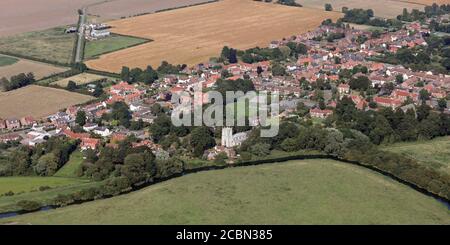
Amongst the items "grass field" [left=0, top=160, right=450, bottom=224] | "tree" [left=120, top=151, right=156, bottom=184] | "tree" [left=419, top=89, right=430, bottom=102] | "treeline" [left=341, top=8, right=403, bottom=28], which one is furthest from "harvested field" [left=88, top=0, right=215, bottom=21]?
"grass field" [left=0, top=160, right=450, bottom=224]

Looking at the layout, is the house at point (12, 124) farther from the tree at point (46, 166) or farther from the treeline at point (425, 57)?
the treeline at point (425, 57)

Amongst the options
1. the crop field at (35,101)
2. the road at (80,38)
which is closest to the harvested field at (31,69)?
the road at (80,38)

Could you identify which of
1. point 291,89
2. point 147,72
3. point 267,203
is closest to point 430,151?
point 267,203

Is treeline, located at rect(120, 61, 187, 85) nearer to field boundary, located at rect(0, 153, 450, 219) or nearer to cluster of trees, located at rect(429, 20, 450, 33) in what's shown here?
field boundary, located at rect(0, 153, 450, 219)

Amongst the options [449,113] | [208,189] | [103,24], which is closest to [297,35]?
[103,24]

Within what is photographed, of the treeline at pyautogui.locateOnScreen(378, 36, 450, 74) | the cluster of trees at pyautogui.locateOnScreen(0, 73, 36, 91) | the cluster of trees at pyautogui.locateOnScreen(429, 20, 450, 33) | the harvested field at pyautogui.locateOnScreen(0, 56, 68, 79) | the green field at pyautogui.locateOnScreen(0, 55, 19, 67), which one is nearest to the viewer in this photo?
the cluster of trees at pyautogui.locateOnScreen(0, 73, 36, 91)

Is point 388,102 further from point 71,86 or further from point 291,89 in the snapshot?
point 71,86
